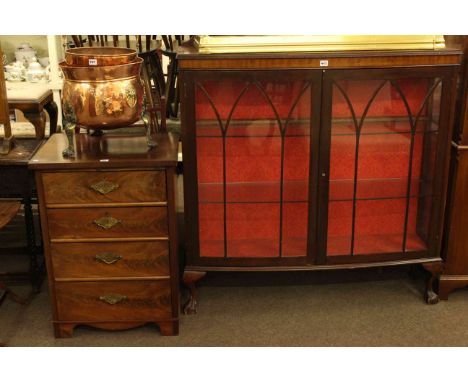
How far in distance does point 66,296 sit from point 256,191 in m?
0.89

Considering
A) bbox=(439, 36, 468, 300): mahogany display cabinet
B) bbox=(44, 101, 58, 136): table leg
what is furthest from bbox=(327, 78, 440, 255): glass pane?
bbox=(44, 101, 58, 136): table leg

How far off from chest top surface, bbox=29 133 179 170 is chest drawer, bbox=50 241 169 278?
1.07 feet

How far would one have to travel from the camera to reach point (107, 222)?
7.23 feet

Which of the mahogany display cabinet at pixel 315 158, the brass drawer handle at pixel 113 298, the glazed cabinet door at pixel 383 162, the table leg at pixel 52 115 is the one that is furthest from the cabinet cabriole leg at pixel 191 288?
the table leg at pixel 52 115

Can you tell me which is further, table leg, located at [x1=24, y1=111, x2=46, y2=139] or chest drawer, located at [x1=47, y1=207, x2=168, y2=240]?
table leg, located at [x1=24, y1=111, x2=46, y2=139]

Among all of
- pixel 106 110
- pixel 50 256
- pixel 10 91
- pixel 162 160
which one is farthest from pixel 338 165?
pixel 10 91

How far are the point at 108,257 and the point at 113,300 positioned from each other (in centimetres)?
19

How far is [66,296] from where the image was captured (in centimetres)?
231

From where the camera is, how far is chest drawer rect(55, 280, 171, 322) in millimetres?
2295

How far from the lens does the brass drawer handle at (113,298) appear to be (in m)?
2.31

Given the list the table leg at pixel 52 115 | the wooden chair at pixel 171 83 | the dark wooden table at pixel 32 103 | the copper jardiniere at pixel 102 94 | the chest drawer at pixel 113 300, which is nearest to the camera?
the copper jardiniere at pixel 102 94

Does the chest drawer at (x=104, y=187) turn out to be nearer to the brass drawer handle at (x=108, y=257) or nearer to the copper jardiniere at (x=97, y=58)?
the brass drawer handle at (x=108, y=257)

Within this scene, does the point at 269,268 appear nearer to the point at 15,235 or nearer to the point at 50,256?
the point at 50,256

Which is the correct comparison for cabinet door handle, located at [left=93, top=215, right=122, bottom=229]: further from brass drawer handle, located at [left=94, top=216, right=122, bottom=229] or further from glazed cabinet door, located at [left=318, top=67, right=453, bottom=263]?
glazed cabinet door, located at [left=318, top=67, right=453, bottom=263]
